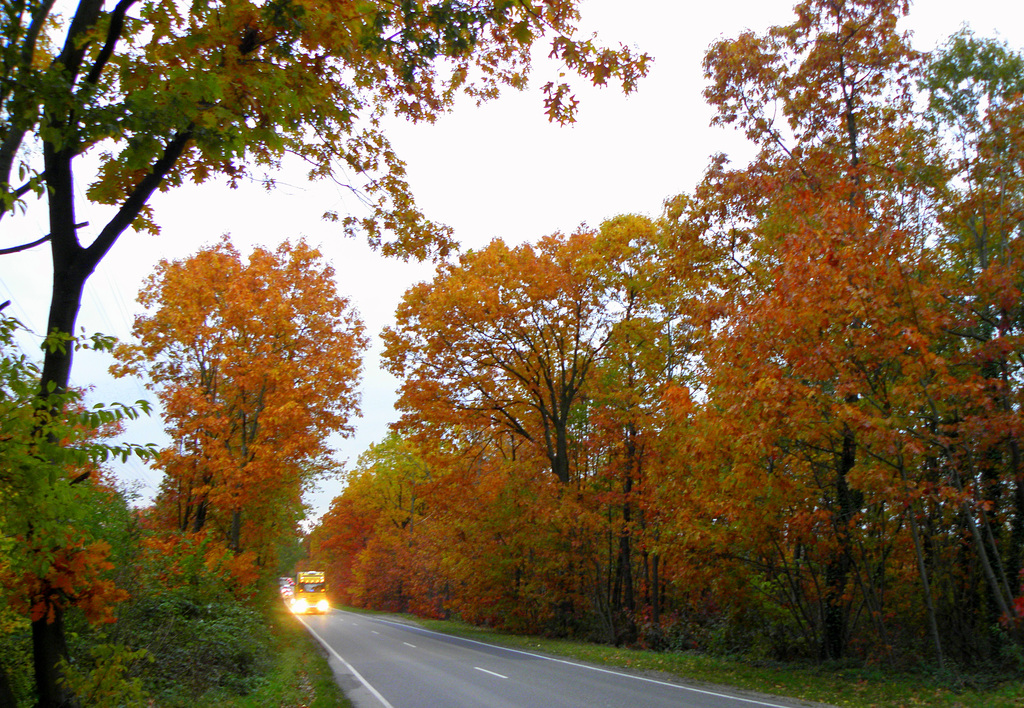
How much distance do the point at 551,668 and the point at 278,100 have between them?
13.5 metres

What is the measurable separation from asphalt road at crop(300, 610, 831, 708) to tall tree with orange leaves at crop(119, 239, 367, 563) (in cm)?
549

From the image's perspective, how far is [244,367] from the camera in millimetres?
18828

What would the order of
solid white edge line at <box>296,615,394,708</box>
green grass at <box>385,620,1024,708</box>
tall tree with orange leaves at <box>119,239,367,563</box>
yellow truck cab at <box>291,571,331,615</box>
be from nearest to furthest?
green grass at <box>385,620,1024,708</box> < solid white edge line at <box>296,615,394,708</box> < tall tree with orange leaves at <box>119,239,367,563</box> < yellow truck cab at <box>291,571,331,615</box>

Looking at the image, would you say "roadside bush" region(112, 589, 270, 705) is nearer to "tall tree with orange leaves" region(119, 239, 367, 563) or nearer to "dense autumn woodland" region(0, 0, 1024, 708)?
"dense autumn woodland" region(0, 0, 1024, 708)

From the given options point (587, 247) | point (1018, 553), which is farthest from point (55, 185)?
point (587, 247)

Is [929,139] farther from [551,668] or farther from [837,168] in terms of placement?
[551,668]

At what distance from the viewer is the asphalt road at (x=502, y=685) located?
10.4 m

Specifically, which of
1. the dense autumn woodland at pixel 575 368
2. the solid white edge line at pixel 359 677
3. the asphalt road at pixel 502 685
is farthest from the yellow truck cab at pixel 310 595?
the asphalt road at pixel 502 685

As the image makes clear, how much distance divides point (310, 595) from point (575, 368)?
107 ft

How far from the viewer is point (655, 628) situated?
20.6 metres

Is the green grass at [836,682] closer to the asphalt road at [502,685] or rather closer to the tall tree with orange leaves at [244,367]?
the asphalt road at [502,685]

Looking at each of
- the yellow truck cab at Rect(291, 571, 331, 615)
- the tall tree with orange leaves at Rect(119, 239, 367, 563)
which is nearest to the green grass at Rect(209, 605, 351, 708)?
the tall tree with orange leaves at Rect(119, 239, 367, 563)

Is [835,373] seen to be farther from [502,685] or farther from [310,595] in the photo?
[310,595]

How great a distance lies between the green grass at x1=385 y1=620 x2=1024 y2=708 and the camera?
32.0ft
